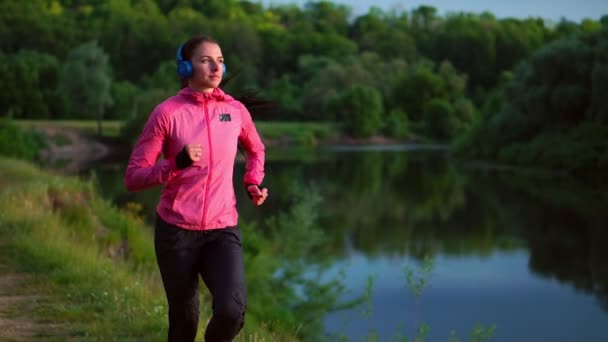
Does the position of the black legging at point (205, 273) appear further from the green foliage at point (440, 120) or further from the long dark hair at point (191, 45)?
the green foliage at point (440, 120)

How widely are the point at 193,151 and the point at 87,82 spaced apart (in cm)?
5558

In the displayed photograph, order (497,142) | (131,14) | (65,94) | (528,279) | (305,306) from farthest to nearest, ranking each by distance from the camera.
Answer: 1. (131,14)
2. (65,94)
3. (497,142)
4. (528,279)
5. (305,306)

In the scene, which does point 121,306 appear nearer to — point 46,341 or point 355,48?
point 46,341

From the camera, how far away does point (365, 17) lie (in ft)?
440

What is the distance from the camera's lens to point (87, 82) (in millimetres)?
56344

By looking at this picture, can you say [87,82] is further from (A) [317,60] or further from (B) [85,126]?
(A) [317,60]

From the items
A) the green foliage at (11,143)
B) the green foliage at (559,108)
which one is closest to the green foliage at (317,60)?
the green foliage at (559,108)

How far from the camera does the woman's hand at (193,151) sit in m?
3.22

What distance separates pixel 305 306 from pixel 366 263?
446 cm

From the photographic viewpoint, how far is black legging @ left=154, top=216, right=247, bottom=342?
11.3 ft

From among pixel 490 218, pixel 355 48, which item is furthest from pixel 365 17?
pixel 490 218

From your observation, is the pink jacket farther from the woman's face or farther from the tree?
the tree

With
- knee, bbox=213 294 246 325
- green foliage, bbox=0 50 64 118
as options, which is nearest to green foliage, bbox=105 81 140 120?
green foliage, bbox=0 50 64 118

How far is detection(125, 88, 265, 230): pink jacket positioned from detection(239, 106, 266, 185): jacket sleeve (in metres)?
0.13
